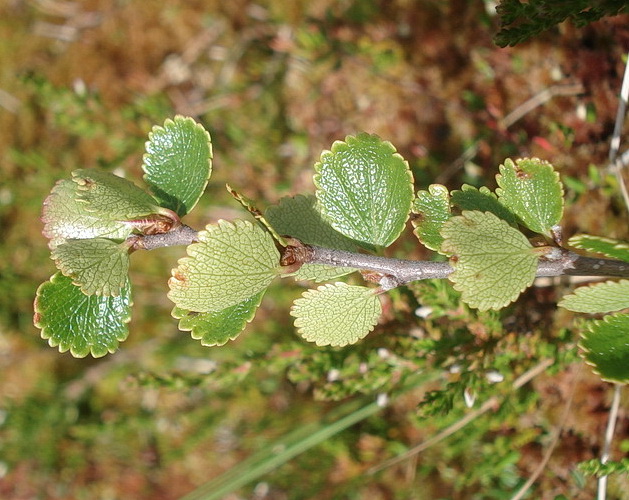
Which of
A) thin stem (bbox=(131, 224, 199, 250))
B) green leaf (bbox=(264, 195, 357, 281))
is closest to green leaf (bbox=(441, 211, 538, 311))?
green leaf (bbox=(264, 195, 357, 281))

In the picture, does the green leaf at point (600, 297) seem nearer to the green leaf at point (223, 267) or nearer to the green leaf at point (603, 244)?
the green leaf at point (603, 244)

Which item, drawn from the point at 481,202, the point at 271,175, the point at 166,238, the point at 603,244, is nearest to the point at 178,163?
the point at 166,238

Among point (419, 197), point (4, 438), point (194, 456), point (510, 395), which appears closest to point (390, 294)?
point (510, 395)

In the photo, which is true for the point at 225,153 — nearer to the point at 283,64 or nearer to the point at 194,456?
the point at 283,64

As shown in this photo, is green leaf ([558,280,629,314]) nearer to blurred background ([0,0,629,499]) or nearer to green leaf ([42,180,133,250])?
blurred background ([0,0,629,499])

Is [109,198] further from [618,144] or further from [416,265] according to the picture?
[618,144]
